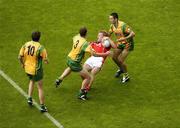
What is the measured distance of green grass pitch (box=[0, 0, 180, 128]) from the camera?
17016mm

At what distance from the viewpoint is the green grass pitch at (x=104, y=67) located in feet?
55.8

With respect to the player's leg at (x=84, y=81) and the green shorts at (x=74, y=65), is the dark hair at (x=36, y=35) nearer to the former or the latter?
the green shorts at (x=74, y=65)

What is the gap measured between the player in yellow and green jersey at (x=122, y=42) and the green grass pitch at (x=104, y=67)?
64cm

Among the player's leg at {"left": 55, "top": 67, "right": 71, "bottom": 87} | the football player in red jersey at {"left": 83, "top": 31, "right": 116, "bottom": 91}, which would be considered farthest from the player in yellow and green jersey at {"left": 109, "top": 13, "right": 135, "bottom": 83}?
the player's leg at {"left": 55, "top": 67, "right": 71, "bottom": 87}

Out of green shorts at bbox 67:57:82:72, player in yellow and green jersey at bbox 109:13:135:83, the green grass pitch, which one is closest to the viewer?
the green grass pitch

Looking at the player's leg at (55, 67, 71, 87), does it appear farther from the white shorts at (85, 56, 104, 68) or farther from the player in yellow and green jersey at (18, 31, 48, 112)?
the player in yellow and green jersey at (18, 31, 48, 112)

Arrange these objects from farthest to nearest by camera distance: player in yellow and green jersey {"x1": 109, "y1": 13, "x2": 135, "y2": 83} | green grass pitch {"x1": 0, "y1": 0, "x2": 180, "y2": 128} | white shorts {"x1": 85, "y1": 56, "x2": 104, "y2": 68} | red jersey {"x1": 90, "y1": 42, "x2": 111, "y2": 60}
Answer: player in yellow and green jersey {"x1": 109, "y1": 13, "x2": 135, "y2": 83}, red jersey {"x1": 90, "y1": 42, "x2": 111, "y2": 60}, white shorts {"x1": 85, "y1": 56, "x2": 104, "y2": 68}, green grass pitch {"x1": 0, "y1": 0, "x2": 180, "y2": 128}

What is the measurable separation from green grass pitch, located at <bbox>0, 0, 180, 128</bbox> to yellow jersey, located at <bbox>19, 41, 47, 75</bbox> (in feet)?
4.78

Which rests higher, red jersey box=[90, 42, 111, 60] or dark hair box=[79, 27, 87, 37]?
dark hair box=[79, 27, 87, 37]

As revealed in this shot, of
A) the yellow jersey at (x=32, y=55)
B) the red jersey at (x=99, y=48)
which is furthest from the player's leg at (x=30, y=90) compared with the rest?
the red jersey at (x=99, y=48)

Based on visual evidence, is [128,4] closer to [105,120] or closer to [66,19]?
[66,19]

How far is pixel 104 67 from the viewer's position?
20.3m

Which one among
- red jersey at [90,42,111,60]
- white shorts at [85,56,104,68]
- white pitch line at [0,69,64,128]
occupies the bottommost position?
white pitch line at [0,69,64,128]

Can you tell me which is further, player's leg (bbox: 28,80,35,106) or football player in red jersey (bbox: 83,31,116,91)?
football player in red jersey (bbox: 83,31,116,91)
